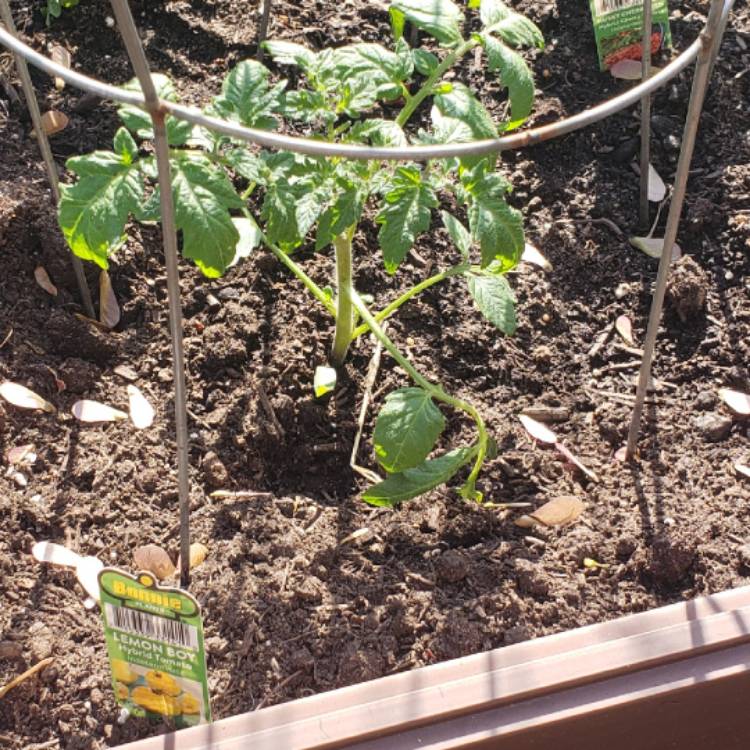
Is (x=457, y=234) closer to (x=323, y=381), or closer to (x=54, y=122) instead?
(x=323, y=381)

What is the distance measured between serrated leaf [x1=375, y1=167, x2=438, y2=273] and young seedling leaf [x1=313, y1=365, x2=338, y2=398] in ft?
1.21

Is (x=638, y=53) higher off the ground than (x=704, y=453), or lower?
higher

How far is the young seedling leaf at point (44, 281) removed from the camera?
1.76 meters

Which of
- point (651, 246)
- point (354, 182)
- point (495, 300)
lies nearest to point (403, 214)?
point (354, 182)

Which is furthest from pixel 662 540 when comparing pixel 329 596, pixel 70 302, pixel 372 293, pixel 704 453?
pixel 70 302

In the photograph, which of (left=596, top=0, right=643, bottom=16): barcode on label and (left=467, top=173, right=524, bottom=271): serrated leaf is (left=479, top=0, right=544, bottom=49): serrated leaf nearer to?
(left=467, top=173, right=524, bottom=271): serrated leaf

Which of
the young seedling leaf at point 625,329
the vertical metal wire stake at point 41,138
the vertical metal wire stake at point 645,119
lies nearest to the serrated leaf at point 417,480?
the young seedling leaf at point 625,329

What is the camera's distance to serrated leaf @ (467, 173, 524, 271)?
1330mm

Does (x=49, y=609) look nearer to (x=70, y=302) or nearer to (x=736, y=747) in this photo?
(x=70, y=302)

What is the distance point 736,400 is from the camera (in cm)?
173

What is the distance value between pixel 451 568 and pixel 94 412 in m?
0.60

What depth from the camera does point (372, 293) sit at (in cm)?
187

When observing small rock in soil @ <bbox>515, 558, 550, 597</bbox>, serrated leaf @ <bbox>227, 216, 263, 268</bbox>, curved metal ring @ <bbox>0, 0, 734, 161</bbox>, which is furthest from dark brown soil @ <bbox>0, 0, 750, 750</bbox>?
curved metal ring @ <bbox>0, 0, 734, 161</bbox>

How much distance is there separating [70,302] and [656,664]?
1.08 meters
